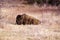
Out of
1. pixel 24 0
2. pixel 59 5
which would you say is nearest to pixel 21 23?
pixel 59 5

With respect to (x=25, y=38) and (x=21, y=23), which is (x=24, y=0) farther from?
(x=25, y=38)

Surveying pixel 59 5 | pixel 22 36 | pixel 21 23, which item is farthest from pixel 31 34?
pixel 59 5

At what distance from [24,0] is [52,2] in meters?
3.99

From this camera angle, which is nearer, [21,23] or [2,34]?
[2,34]

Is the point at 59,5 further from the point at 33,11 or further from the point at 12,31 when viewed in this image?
the point at 12,31

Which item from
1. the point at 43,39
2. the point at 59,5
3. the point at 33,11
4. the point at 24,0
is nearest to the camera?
the point at 43,39

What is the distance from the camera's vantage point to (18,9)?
20781 millimetres

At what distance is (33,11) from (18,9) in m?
1.58

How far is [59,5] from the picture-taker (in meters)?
22.3

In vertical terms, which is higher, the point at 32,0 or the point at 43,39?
the point at 32,0

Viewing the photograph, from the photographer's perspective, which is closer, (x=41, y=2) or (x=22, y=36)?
(x=22, y=36)

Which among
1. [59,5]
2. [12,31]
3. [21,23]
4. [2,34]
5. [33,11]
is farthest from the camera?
[59,5]

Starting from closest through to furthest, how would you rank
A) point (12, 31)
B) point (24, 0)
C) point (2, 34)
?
point (2, 34) < point (12, 31) < point (24, 0)

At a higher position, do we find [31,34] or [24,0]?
[24,0]
